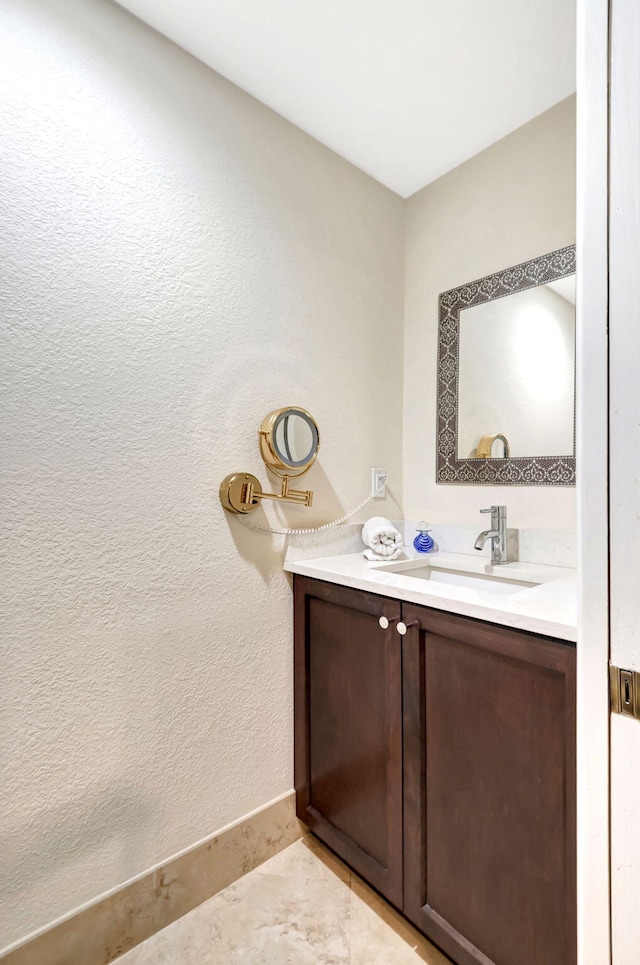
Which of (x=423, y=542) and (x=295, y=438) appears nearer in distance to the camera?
(x=295, y=438)

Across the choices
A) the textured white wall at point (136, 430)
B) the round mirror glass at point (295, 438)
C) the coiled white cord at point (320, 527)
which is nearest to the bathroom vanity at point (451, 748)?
the coiled white cord at point (320, 527)

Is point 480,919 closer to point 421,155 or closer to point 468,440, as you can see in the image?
point 468,440

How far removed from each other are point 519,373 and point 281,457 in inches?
33.6

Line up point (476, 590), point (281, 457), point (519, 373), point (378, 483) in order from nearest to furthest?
point (476, 590), point (281, 457), point (519, 373), point (378, 483)

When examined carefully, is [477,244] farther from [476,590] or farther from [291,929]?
[291,929]

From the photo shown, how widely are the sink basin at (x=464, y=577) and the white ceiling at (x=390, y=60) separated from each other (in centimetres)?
149

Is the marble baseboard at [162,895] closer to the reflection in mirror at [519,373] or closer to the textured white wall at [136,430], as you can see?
the textured white wall at [136,430]

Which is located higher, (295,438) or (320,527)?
(295,438)

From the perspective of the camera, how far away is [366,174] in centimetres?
173

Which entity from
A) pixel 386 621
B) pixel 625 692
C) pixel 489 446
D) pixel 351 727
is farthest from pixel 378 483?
A: pixel 625 692

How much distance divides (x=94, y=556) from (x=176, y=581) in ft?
0.75

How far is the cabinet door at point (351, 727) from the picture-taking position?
3.70 feet

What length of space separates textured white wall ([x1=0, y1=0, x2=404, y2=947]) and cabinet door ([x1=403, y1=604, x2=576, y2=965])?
0.54 meters

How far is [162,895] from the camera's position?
116 cm
